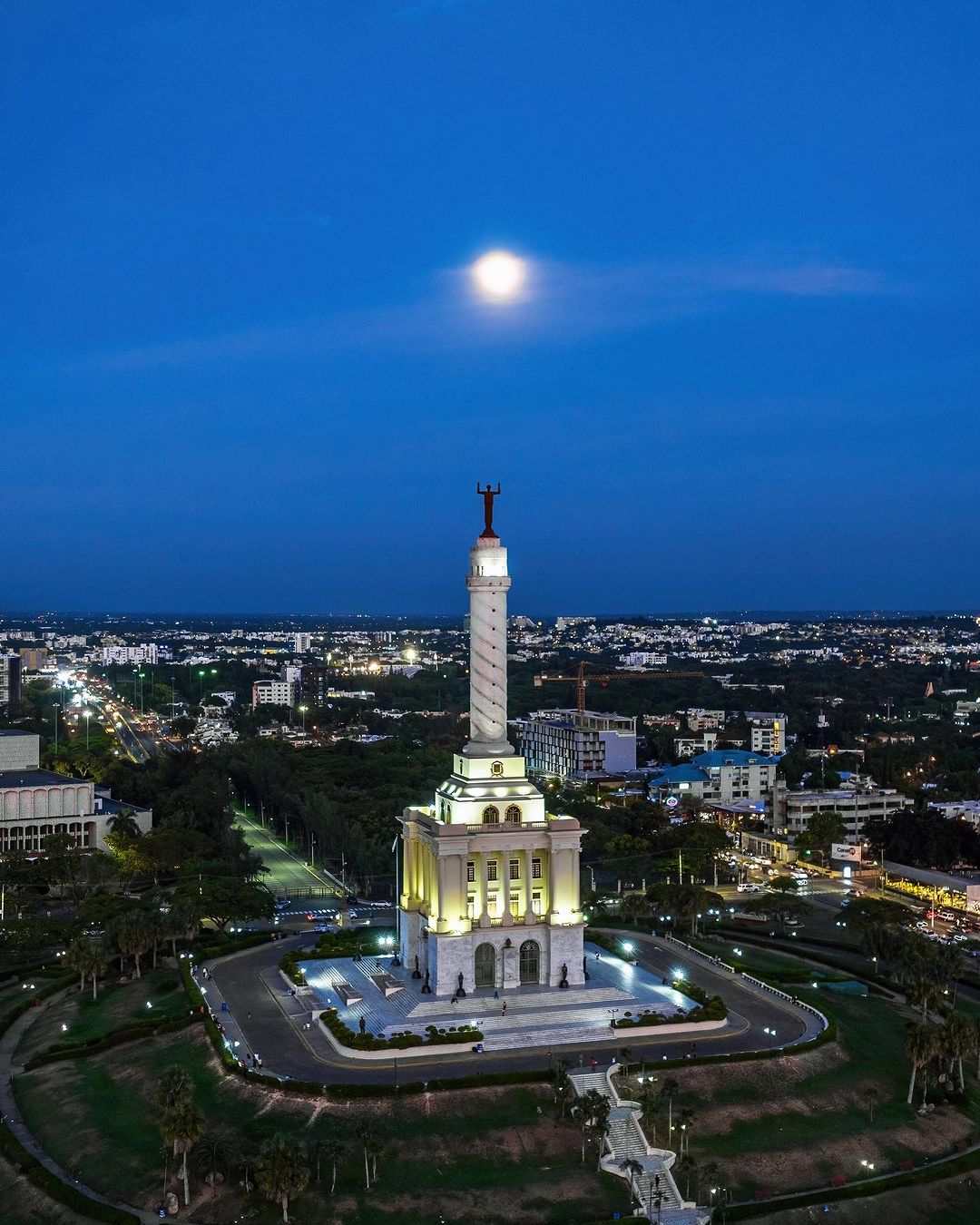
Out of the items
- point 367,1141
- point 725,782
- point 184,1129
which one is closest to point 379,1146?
point 367,1141

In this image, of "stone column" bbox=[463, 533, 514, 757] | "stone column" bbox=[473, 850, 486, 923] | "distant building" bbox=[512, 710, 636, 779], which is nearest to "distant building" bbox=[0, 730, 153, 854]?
"stone column" bbox=[463, 533, 514, 757]

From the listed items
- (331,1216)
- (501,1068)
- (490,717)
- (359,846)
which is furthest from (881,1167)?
(359,846)

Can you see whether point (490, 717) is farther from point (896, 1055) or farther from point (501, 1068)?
point (896, 1055)

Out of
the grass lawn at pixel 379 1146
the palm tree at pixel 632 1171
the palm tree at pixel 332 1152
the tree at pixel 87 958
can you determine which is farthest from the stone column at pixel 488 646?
the palm tree at pixel 632 1171

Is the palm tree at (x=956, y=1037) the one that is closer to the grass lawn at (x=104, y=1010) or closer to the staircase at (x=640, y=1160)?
the staircase at (x=640, y=1160)

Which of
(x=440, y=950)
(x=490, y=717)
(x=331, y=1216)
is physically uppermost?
(x=490, y=717)

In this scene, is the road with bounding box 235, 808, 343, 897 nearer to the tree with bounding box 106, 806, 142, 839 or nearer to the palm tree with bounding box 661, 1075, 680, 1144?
the tree with bounding box 106, 806, 142, 839
